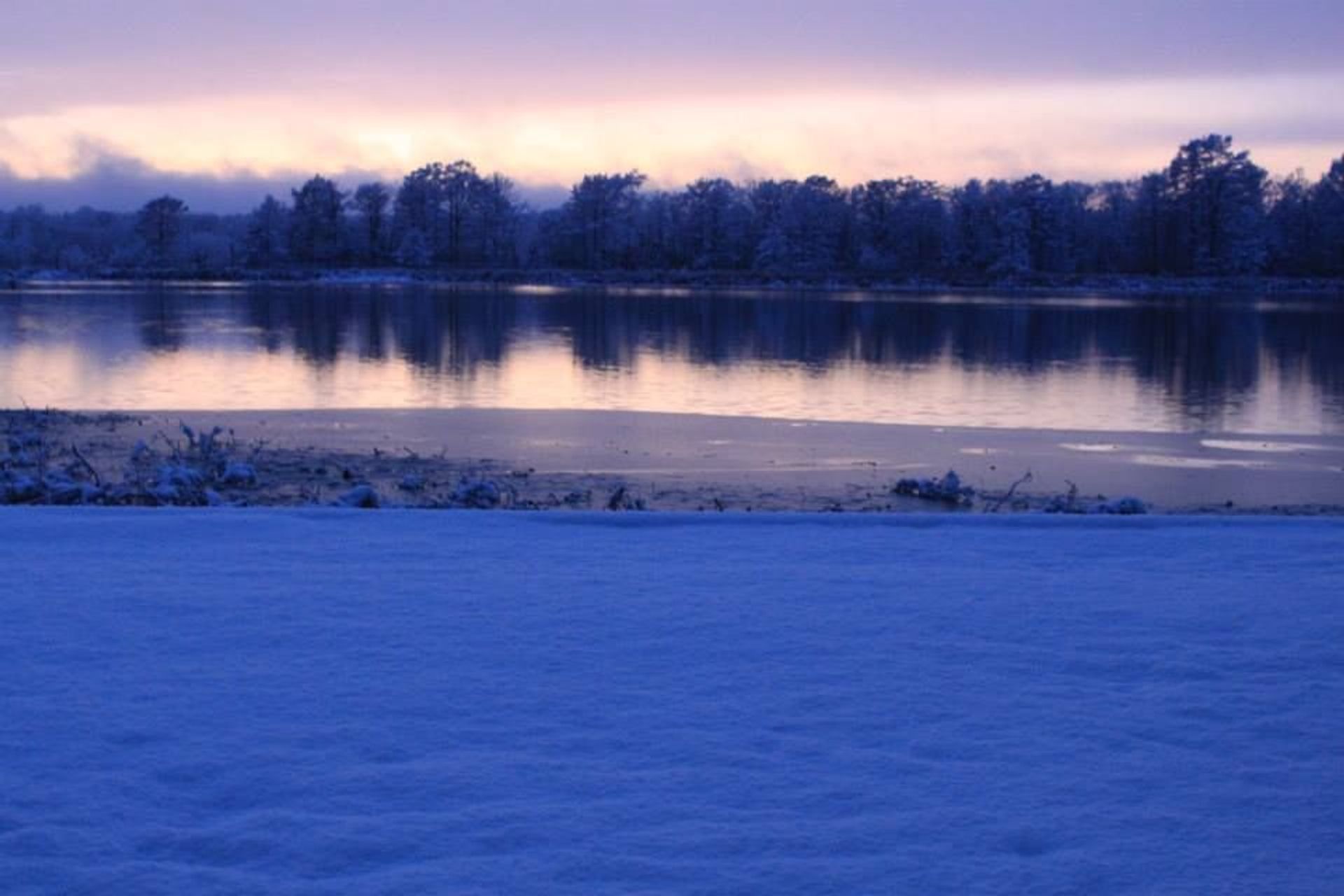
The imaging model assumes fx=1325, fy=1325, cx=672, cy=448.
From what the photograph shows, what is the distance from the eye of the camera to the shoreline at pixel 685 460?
10445 mm

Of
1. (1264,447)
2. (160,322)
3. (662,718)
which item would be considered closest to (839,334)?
(160,322)

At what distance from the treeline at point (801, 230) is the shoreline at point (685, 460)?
70.5 m

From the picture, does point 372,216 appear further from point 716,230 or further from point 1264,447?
point 1264,447

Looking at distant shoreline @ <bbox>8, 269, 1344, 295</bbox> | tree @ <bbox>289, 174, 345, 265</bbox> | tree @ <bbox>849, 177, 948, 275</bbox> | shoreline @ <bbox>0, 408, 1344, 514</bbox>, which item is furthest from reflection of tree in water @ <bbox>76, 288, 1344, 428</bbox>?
tree @ <bbox>289, 174, 345, 265</bbox>

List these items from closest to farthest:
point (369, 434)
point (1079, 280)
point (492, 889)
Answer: point (492, 889), point (369, 434), point (1079, 280)

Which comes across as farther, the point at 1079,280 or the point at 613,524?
the point at 1079,280

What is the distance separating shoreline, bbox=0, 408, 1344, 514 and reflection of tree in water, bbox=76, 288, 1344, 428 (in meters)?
4.03

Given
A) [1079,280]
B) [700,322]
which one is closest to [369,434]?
[700,322]

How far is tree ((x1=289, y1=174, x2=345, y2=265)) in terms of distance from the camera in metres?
107

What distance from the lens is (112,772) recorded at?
3.43 metres

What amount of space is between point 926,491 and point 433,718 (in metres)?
7.32

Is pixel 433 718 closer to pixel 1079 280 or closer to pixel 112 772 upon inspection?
pixel 112 772

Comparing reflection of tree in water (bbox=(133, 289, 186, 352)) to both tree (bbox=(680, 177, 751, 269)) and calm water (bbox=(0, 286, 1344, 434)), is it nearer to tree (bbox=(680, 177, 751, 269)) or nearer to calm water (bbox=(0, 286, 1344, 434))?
calm water (bbox=(0, 286, 1344, 434))

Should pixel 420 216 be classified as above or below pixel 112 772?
above
